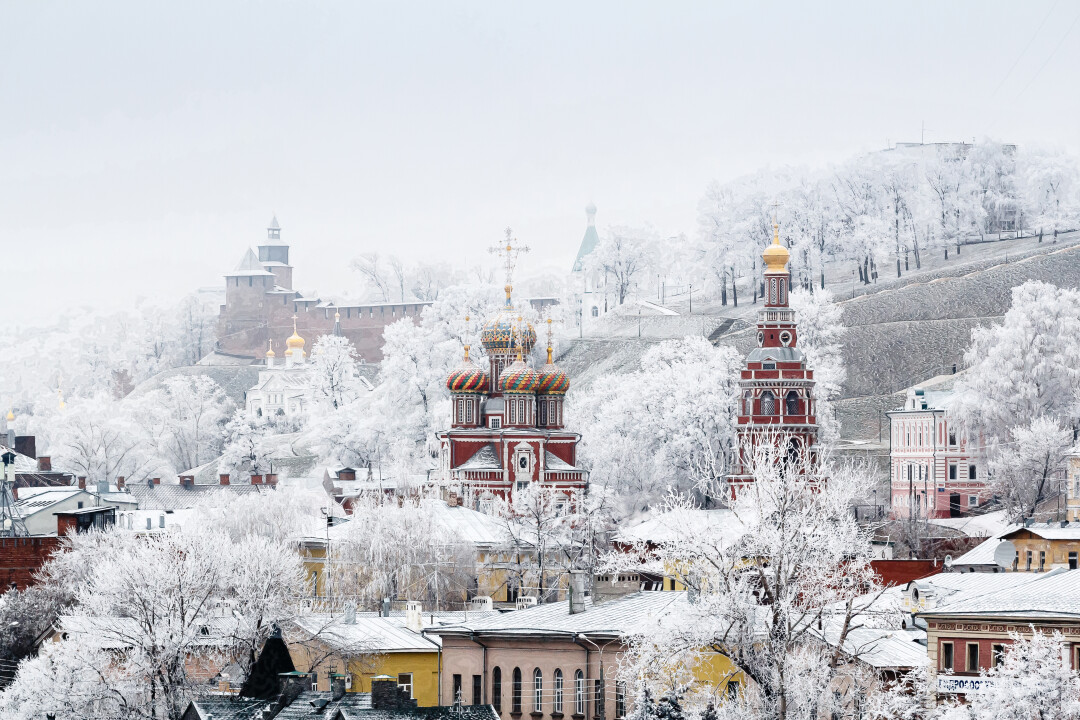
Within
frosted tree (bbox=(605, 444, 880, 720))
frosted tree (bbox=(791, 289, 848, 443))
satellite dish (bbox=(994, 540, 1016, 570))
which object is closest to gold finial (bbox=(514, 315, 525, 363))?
frosted tree (bbox=(791, 289, 848, 443))

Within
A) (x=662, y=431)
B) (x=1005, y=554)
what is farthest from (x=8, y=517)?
(x=1005, y=554)

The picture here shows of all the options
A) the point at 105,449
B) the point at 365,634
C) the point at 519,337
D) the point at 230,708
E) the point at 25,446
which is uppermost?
the point at 519,337

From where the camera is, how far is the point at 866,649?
5091 cm

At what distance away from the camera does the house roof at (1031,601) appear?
50.5 metres

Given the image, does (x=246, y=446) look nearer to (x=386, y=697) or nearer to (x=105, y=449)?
(x=105, y=449)

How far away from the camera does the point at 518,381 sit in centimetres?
11062

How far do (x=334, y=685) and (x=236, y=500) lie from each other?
57.4m

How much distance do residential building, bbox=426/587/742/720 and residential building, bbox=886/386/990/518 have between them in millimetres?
55670

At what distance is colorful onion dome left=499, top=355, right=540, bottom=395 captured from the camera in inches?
4355

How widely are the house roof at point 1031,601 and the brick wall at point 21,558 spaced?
3877 centimetres

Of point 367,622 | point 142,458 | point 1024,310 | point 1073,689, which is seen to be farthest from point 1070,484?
point 142,458

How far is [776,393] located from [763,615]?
53117 mm

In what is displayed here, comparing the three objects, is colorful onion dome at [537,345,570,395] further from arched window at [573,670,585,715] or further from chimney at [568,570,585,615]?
arched window at [573,670,585,715]

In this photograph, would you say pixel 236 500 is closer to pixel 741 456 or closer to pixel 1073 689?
pixel 741 456
